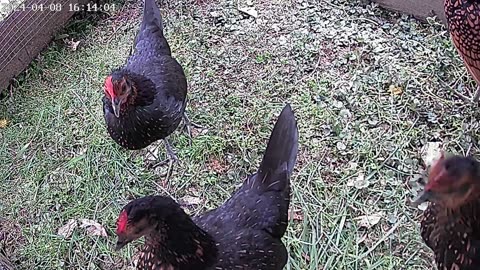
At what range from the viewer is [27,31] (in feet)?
11.8

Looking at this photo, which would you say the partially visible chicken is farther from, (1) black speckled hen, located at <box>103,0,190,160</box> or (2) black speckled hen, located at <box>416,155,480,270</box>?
(1) black speckled hen, located at <box>103,0,190,160</box>

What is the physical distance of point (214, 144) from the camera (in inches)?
121

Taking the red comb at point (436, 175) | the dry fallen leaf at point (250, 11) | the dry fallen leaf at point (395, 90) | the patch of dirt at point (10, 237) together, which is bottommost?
the patch of dirt at point (10, 237)

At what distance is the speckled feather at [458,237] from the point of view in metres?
1.74

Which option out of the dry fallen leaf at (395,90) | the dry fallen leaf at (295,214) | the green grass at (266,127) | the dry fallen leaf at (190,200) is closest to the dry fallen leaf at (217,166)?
the green grass at (266,127)

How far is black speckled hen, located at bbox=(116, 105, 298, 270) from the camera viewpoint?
6.17 ft

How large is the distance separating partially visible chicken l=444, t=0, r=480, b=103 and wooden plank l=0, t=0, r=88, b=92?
2379 millimetres

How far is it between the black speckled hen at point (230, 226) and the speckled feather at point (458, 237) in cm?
62

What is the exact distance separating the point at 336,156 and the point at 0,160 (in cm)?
185

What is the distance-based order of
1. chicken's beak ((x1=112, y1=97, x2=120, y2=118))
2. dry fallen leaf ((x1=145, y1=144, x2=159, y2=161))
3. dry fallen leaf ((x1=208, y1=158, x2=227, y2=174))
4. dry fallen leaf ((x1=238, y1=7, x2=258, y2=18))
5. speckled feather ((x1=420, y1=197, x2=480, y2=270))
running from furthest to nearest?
dry fallen leaf ((x1=238, y1=7, x2=258, y2=18)) → dry fallen leaf ((x1=145, y1=144, x2=159, y2=161)) → dry fallen leaf ((x1=208, y1=158, x2=227, y2=174)) → chicken's beak ((x1=112, y1=97, x2=120, y2=118)) → speckled feather ((x1=420, y1=197, x2=480, y2=270))

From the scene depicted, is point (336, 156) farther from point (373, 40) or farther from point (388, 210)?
point (373, 40)

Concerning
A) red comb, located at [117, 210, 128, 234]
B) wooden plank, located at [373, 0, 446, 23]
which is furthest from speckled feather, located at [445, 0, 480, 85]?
red comb, located at [117, 210, 128, 234]

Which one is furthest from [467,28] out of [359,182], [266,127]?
[266,127]
